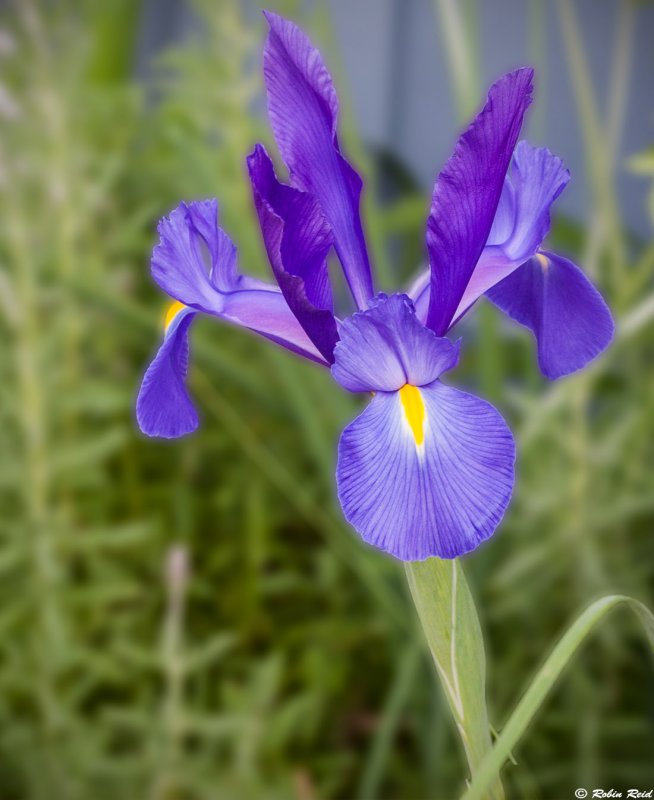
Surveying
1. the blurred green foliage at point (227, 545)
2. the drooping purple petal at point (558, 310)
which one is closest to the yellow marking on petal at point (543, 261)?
the drooping purple petal at point (558, 310)

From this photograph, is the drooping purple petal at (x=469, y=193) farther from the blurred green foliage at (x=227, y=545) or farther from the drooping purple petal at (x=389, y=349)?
the blurred green foliage at (x=227, y=545)

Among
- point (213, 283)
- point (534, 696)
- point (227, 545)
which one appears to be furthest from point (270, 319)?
point (227, 545)

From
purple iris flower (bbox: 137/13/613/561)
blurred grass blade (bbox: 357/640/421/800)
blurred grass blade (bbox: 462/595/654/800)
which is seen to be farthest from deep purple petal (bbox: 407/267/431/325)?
blurred grass blade (bbox: 357/640/421/800)

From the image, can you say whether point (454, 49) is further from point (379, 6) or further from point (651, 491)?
point (379, 6)

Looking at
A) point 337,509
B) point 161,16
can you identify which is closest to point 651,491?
point 337,509

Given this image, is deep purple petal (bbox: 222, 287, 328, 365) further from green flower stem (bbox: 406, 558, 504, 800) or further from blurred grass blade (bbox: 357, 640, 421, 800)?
blurred grass blade (bbox: 357, 640, 421, 800)

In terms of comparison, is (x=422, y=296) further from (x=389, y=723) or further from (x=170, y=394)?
(x=389, y=723)
